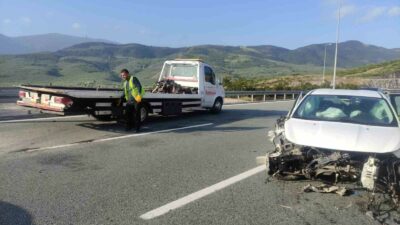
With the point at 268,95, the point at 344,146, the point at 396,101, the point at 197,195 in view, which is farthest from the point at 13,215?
the point at 268,95

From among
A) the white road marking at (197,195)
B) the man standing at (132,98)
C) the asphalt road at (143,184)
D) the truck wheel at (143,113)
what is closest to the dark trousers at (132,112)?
the man standing at (132,98)

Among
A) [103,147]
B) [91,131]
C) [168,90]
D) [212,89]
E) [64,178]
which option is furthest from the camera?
[212,89]

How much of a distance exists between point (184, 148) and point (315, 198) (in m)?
4.24

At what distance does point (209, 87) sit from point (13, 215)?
13.9 metres

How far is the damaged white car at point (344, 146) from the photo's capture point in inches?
239

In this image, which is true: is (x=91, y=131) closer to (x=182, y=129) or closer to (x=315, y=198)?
(x=182, y=129)

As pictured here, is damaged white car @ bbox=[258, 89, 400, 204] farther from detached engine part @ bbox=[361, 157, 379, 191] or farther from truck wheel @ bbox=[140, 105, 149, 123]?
truck wheel @ bbox=[140, 105, 149, 123]

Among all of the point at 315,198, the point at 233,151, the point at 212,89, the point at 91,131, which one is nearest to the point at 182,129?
the point at 91,131

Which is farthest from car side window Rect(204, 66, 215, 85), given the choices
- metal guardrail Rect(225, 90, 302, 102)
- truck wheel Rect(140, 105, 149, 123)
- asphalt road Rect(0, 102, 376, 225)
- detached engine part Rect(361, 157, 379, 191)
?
detached engine part Rect(361, 157, 379, 191)

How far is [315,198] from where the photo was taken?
6055 mm

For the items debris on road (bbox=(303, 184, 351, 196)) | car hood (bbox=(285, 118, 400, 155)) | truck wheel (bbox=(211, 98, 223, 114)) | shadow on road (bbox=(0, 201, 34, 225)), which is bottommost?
shadow on road (bbox=(0, 201, 34, 225))

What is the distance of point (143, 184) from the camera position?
657 cm

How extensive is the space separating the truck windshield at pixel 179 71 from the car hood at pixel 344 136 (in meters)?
11.1

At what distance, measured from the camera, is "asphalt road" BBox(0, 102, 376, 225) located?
5184mm
